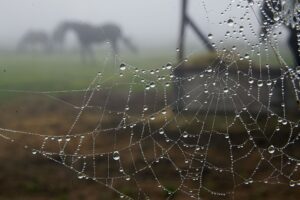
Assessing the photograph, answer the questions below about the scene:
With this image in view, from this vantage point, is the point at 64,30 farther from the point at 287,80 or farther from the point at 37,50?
the point at 287,80

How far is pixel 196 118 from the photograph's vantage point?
3.21m

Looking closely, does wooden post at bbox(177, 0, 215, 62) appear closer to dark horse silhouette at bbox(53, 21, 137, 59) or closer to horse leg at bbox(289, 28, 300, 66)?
dark horse silhouette at bbox(53, 21, 137, 59)

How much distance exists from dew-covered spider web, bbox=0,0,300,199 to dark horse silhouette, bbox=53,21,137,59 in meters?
0.11

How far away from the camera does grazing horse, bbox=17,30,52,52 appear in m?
2.66

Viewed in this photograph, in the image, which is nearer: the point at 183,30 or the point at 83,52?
the point at 83,52

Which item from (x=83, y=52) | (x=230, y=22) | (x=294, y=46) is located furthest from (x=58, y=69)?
(x=294, y=46)

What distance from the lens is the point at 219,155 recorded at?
4492 millimetres

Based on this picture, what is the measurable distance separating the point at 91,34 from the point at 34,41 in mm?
302

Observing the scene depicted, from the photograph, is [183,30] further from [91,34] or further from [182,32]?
[91,34]

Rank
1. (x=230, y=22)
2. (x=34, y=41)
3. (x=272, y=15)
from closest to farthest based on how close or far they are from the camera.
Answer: (x=230, y=22)
(x=34, y=41)
(x=272, y=15)

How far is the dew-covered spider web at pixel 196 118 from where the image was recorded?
122 inches

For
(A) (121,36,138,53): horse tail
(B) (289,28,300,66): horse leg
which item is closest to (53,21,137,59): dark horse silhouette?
(A) (121,36,138,53): horse tail

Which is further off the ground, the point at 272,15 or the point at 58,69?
the point at 272,15

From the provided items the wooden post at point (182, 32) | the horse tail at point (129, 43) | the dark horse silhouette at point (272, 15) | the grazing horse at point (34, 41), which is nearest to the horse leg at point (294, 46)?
the dark horse silhouette at point (272, 15)
